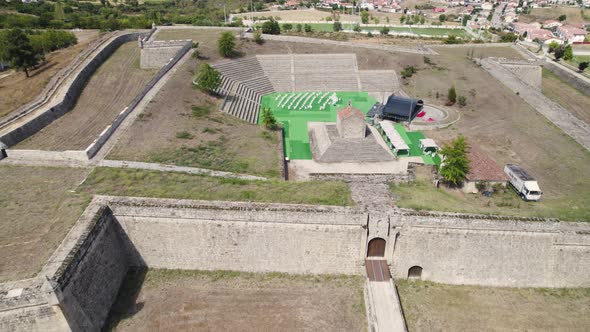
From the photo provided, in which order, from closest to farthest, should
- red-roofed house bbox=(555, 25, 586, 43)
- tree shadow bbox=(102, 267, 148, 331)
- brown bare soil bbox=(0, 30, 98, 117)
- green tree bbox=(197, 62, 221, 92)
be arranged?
tree shadow bbox=(102, 267, 148, 331) → brown bare soil bbox=(0, 30, 98, 117) → green tree bbox=(197, 62, 221, 92) → red-roofed house bbox=(555, 25, 586, 43)

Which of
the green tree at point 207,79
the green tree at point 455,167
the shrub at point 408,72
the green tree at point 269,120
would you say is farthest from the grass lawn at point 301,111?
the green tree at point 455,167

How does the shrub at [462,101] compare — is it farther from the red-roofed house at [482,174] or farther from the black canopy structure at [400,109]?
the red-roofed house at [482,174]

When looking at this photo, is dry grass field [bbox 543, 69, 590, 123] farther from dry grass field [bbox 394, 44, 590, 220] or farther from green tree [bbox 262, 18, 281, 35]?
green tree [bbox 262, 18, 281, 35]

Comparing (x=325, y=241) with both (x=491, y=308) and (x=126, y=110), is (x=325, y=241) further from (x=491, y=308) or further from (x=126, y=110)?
(x=126, y=110)

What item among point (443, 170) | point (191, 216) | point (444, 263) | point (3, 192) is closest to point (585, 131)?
point (443, 170)

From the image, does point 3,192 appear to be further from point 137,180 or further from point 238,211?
point 238,211

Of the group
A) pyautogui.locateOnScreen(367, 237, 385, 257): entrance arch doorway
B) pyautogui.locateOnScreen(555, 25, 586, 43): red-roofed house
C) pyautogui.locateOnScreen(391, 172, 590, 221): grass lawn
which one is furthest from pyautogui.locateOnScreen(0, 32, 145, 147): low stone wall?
pyautogui.locateOnScreen(555, 25, 586, 43): red-roofed house
